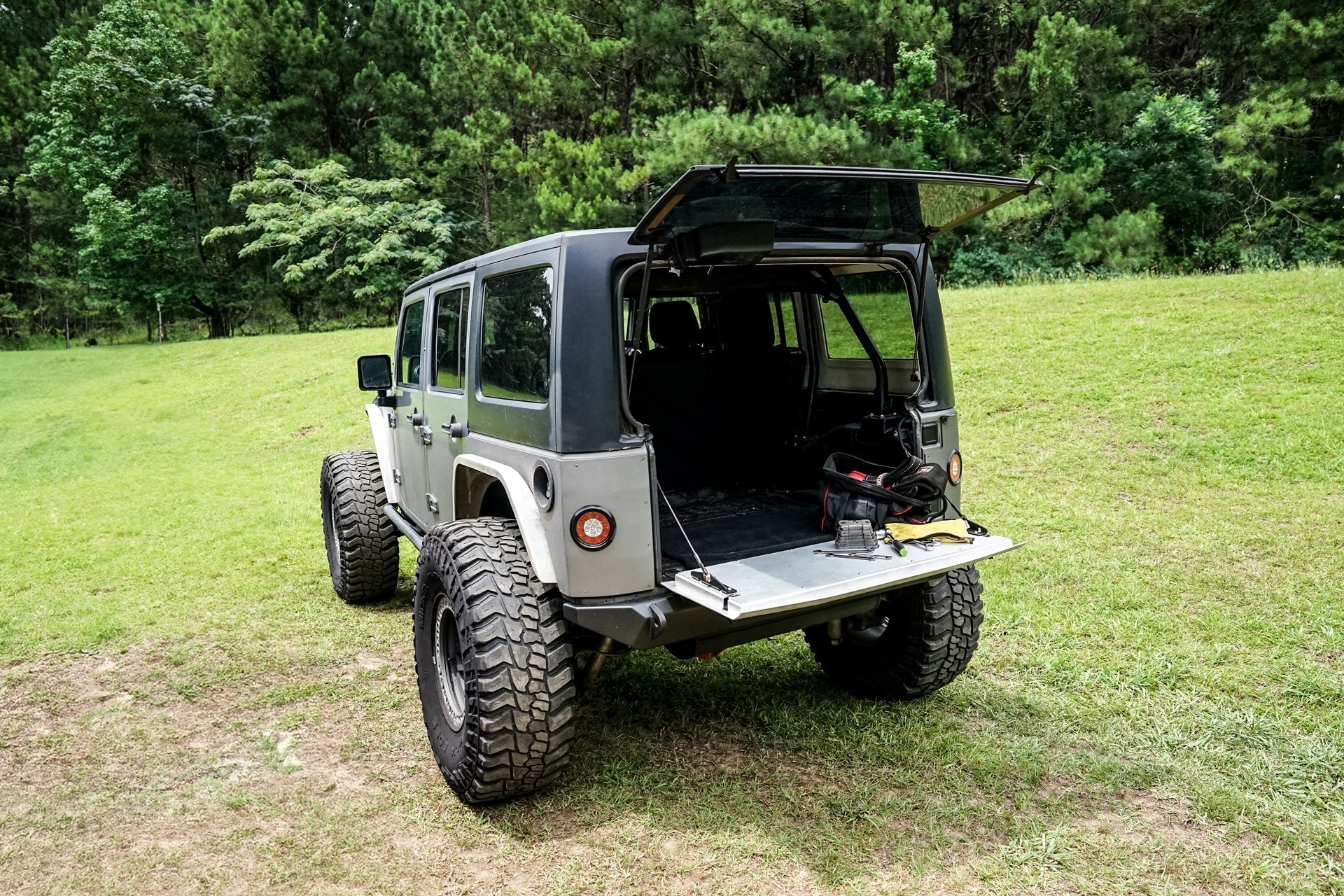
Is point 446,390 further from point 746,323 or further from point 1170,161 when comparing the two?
point 1170,161

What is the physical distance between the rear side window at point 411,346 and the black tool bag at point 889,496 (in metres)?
2.48

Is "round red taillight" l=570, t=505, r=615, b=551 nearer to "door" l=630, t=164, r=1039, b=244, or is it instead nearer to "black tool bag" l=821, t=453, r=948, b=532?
"door" l=630, t=164, r=1039, b=244

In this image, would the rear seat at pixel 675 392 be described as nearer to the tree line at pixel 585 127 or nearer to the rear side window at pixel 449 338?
the rear side window at pixel 449 338

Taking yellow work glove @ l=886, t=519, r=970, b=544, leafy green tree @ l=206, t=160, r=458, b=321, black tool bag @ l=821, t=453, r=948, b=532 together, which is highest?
leafy green tree @ l=206, t=160, r=458, b=321

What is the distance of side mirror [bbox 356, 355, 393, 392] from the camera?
5348mm

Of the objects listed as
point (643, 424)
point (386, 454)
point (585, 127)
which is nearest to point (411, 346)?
point (386, 454)

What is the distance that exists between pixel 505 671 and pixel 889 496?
166 centimetres

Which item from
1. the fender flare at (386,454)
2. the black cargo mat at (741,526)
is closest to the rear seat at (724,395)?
the black cargo mat at (741,526)

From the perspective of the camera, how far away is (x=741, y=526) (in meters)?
3.99

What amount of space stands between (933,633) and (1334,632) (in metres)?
2.56

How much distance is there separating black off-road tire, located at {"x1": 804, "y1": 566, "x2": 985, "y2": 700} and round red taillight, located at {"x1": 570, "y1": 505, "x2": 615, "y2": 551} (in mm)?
1262

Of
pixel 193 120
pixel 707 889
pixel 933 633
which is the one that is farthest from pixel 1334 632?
pixel 193 120

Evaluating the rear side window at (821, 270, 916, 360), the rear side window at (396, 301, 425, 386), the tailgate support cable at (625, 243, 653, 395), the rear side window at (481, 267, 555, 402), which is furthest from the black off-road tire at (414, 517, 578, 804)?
the rear side window at (396, 301, 425, 386)

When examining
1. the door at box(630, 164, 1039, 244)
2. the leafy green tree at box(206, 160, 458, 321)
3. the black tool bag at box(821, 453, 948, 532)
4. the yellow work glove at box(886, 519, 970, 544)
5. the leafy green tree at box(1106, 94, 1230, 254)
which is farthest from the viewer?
the leafy green tree at box(206, 160, 458, 321)
